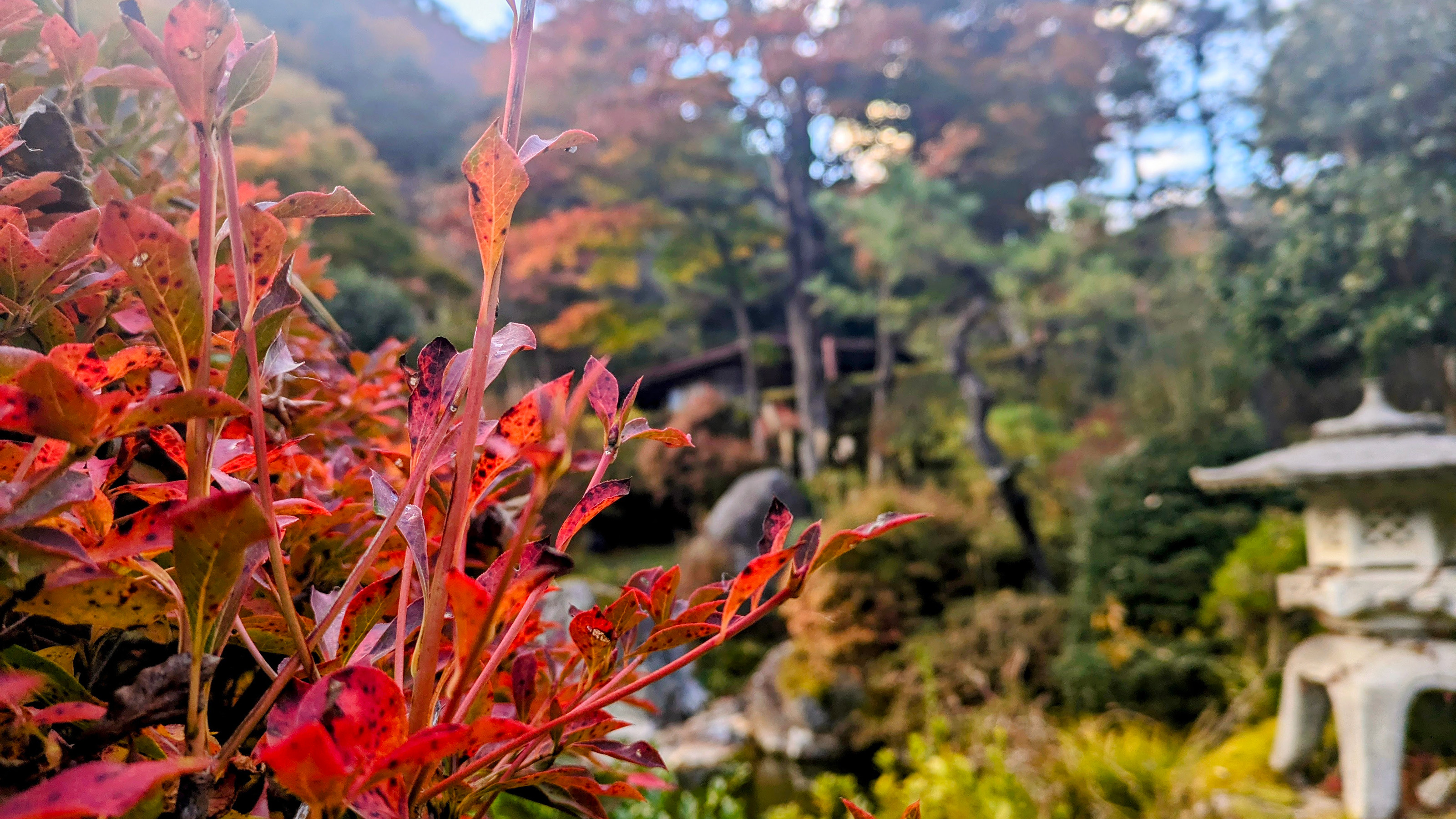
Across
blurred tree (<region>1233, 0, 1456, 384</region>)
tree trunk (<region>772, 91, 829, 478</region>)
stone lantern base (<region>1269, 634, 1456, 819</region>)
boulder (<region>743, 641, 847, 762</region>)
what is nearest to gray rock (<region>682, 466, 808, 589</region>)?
tree trunk (<region>772, 91, 829, 478</region>)

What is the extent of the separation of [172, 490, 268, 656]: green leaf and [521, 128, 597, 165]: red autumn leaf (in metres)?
0.16

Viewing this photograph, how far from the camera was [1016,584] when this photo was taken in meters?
5.77

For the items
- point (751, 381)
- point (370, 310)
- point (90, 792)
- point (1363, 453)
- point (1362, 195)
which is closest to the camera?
point (90, 792)

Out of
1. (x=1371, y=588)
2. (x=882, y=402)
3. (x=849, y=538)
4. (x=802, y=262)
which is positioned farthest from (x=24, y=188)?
(x=802, y=262)

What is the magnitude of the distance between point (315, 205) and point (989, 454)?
606 cm

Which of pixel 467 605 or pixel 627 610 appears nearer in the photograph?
pixel 467 605

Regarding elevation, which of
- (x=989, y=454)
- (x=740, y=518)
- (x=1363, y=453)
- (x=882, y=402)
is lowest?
(x=740, y=518)

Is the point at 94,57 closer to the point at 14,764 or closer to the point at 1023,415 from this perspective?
the point at 14,764

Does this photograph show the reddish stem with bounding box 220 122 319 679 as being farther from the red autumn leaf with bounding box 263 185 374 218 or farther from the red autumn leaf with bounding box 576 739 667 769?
the red autumn leaf with bounding box 576 739 667 769

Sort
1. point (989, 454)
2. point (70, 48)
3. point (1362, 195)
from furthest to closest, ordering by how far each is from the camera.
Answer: point (989, 454) → point (1362, 195) → point (70, 48)

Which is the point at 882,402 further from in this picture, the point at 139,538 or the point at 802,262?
the point at 139,538

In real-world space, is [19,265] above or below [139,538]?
above

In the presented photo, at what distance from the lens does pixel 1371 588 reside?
2.73m

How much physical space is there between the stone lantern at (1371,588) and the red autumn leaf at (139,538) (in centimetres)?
339
